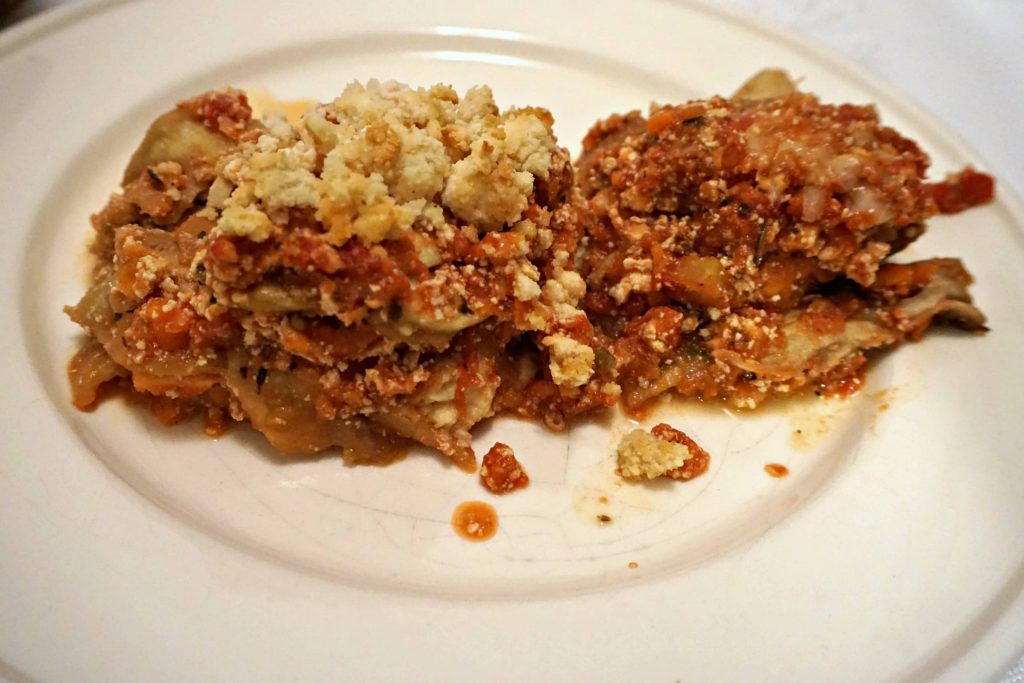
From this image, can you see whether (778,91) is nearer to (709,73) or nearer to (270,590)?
(709,73)

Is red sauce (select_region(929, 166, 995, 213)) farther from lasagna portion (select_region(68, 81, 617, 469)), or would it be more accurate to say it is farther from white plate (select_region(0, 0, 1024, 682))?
lasagna portion (select_region(68, 81, 617, 469))

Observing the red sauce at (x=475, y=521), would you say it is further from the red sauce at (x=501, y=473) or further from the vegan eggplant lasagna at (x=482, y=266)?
the vegan eggplant lasagna at (x=482, y=266)

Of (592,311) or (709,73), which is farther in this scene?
(709,73)

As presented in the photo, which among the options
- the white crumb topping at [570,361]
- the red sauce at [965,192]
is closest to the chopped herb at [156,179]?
the white crumb topping at [570,361]

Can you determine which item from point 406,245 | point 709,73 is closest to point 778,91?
point 709,73

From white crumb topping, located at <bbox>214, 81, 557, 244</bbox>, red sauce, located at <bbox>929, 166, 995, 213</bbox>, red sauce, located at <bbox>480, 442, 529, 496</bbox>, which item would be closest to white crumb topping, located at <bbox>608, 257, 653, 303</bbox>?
white crumb topping, located at <bbox>214, 81, 557, 244</bbox>
